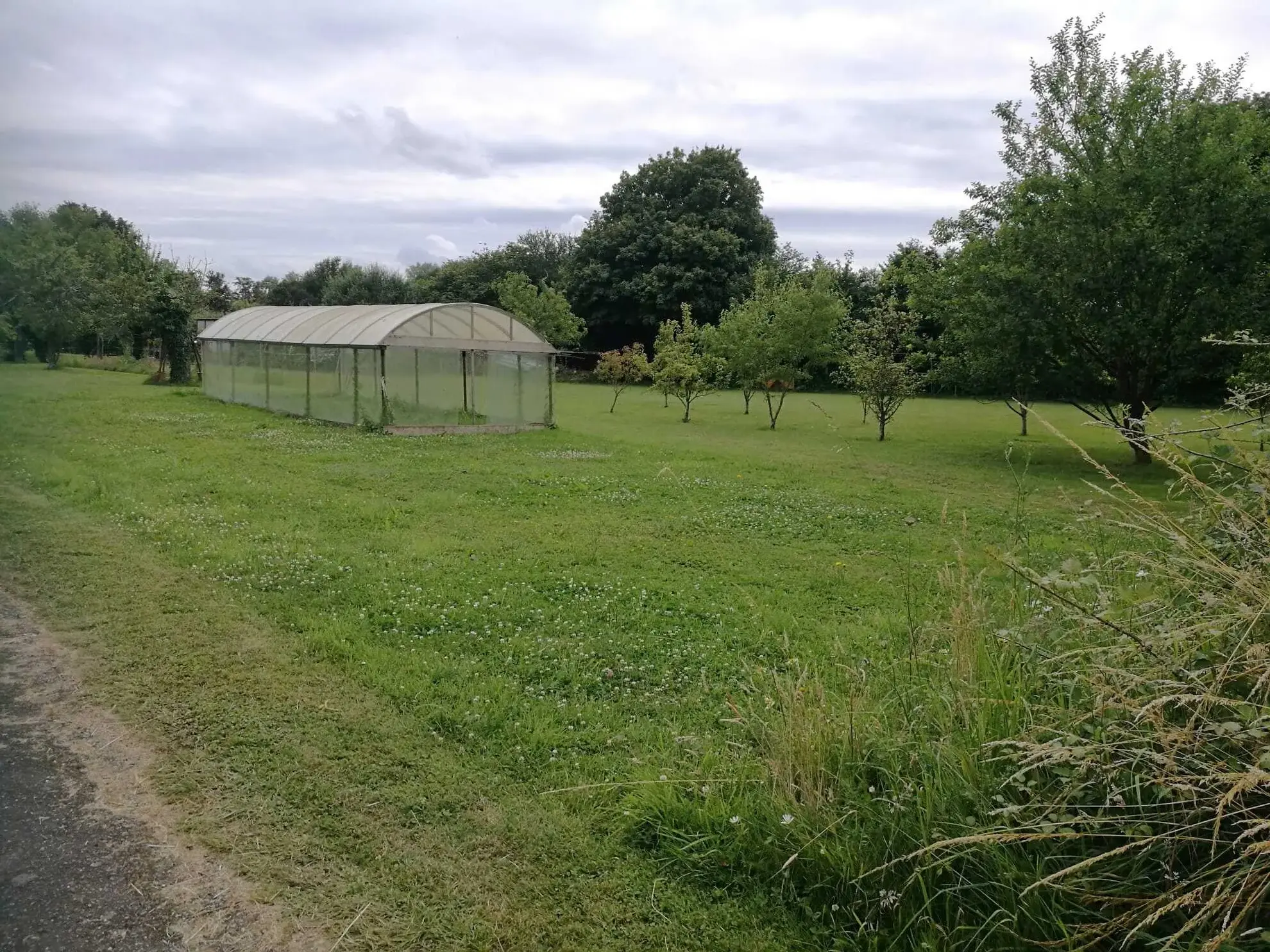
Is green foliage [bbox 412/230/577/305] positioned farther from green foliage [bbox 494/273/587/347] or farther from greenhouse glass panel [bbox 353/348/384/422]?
greenhouse glass panel [bbox 353/348/384/422]

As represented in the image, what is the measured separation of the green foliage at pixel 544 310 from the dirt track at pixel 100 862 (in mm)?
36301

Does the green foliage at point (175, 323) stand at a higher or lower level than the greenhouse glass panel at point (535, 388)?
higher

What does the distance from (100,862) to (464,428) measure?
52.0ft

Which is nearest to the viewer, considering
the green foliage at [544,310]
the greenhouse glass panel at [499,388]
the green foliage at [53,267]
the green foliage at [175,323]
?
the green foliage at [53,267]

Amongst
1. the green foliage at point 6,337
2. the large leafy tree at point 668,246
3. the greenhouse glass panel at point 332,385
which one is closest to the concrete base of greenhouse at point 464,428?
the greenhouse glass panel at point 332,385

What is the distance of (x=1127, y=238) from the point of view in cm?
1377

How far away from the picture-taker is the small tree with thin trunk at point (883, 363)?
20.2 meters

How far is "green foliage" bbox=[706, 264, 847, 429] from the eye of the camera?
23.6 m

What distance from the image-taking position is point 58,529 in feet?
26.4

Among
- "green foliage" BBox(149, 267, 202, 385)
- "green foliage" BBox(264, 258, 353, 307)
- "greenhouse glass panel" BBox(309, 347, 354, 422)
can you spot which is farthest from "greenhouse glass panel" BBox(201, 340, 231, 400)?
"green foliage" BBox(264, 258, 353, 307)

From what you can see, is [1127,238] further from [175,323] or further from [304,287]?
[304,287]

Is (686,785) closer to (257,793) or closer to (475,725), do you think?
(475,725)

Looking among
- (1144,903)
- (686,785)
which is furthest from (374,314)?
(1144,903)

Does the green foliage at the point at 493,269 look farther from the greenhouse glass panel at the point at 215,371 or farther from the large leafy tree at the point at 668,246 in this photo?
the greenhouse glass panel at the point at 215,371
